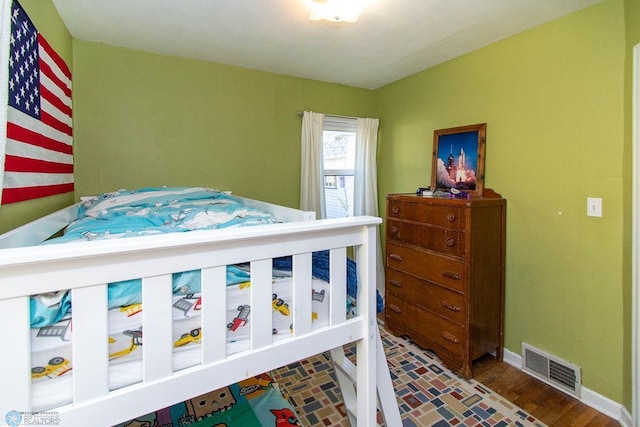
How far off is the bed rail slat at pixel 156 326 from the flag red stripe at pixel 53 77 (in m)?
1.51

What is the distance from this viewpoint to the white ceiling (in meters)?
1.75

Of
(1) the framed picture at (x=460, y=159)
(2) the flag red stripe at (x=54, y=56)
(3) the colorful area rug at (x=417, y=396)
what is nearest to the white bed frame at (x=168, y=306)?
(3) the colorful area rug at (x=417, y=396)

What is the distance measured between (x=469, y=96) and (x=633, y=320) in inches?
67.2

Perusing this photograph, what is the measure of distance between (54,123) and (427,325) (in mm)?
2642

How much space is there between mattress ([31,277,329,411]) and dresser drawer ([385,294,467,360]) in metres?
1.49

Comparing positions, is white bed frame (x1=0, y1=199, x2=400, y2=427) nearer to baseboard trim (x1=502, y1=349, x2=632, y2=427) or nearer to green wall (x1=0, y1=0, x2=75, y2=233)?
green wall (x1=0, y1=0, x2=75, y2=233)

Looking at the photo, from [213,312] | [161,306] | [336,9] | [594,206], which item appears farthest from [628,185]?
[161,306]

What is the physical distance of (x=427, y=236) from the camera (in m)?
2.19

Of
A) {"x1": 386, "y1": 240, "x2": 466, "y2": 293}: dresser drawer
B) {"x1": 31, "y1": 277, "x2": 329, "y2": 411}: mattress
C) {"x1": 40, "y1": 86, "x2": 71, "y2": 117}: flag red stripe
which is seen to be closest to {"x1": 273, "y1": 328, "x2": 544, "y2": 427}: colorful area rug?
{"x1": 386, "y1": 240, "x2": 466, "y2": 293}: dresser drawer

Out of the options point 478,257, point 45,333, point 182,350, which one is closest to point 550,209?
point 478,257

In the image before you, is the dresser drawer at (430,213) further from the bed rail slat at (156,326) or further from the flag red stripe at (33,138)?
the flag red stripe at (33,138)

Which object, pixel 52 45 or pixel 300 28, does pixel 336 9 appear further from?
pixel 52 45

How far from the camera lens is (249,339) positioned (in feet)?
2.99

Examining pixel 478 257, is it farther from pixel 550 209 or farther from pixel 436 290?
pixel 550 209
